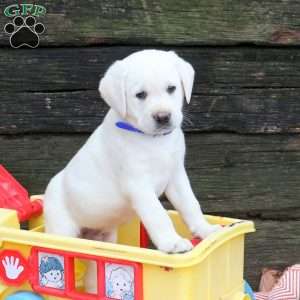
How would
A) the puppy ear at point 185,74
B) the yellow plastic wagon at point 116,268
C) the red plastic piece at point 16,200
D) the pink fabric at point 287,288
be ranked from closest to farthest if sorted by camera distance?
the yellow plastic wagon at point 116,268 < the puppy ear at point 185,74 < the red plastic piece at point 16,200 < the pink fabric at point 287,288

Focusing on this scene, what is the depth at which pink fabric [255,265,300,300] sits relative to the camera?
2.19 metres

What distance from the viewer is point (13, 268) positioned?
5.67 ft

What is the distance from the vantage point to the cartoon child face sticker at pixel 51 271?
167cm

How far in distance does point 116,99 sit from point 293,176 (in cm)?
96

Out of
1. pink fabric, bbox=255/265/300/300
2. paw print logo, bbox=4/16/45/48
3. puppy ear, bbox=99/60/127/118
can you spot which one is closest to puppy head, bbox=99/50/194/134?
puppy ear, bbox=99/60/127/118

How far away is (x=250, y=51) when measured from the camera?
2.26m

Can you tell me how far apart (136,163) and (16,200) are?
524 mm

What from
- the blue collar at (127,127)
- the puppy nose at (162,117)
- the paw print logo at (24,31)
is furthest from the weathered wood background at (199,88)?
the puppy nose at (162,117)

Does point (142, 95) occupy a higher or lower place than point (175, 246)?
higher

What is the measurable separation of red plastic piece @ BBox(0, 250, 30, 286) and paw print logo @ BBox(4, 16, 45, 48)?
757mm

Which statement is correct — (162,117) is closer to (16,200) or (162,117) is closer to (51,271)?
(51,271)

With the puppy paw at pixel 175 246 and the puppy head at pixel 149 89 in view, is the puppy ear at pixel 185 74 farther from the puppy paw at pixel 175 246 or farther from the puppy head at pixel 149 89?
the puppy paw at pixel 175 246

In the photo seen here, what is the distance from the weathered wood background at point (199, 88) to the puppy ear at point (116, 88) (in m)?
0.60

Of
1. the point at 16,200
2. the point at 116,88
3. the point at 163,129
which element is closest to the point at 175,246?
the point at 163,129
